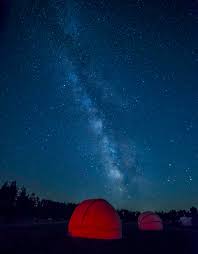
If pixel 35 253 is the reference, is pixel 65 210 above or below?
above

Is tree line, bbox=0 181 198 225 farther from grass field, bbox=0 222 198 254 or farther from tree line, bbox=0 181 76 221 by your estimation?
grass field, bbox=0 222 198 254

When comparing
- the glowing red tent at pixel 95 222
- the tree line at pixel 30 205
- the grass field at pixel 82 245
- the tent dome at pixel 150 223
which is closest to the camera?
the grass field at pixel 82 245

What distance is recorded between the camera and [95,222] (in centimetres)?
1454

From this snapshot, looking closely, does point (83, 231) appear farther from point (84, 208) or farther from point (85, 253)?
point (85, 253)

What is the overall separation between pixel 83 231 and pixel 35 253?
17.4ft

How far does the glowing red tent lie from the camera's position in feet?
47.8

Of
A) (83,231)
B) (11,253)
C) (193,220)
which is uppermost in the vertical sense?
(193,220)

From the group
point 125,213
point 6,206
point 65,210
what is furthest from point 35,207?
point 125,213

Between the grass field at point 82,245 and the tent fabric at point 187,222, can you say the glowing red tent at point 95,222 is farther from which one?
the tent fabric at point 187,222

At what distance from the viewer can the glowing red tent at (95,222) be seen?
47.8 feet

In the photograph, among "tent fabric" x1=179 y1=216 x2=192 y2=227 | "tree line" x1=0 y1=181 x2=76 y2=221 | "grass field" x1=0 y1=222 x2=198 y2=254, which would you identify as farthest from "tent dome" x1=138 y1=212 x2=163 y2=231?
"tree line" x1=0 y1=181 x2=76 y2=221

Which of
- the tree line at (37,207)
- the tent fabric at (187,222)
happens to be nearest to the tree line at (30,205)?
the tree line at (37,207)

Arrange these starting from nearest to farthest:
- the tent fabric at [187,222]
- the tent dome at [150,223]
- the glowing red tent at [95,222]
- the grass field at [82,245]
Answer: the grass field at [82,245] < the glowing red tent at [95,222] < the tent dome at [150,223] < the tent fabric at [187,222]

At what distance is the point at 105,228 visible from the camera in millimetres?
14680
